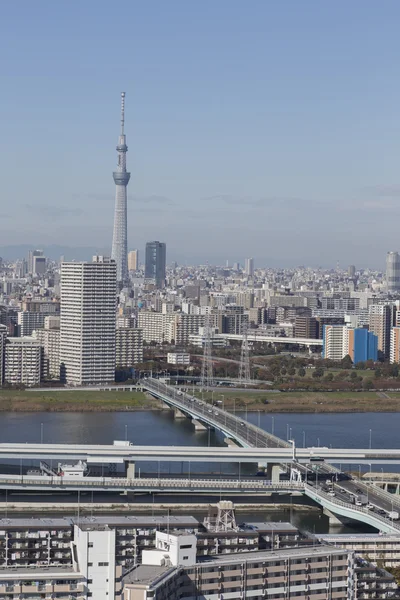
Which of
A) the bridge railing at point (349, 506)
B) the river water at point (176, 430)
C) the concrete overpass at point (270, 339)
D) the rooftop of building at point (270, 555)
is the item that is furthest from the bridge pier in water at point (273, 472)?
the concrete overpass at point (270, 339)

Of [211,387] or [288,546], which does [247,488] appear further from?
[211,387]

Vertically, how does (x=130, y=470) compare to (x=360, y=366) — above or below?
below

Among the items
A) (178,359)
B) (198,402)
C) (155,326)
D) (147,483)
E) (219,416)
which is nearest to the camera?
(147,483)

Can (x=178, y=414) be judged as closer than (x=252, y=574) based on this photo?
No

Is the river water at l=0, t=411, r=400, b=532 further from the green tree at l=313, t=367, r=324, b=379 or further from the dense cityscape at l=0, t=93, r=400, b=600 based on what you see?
the green tree at l=313, t=367, r=324, b=379

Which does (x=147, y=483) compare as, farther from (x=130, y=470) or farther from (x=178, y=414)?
(x=178, y=414)

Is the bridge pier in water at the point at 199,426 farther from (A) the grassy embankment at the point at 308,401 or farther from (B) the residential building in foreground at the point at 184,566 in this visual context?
(B) the residential building in foreground at the point at 184,566

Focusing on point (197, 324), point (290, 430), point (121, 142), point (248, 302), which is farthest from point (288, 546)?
point (121, 142)

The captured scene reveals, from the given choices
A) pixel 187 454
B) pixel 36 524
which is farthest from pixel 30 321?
pixel 36 524

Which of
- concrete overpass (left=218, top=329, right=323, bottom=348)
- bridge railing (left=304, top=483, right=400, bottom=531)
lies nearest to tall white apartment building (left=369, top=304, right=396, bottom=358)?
concrete overpass (left=218, top=329, right=323, bottom=348)
